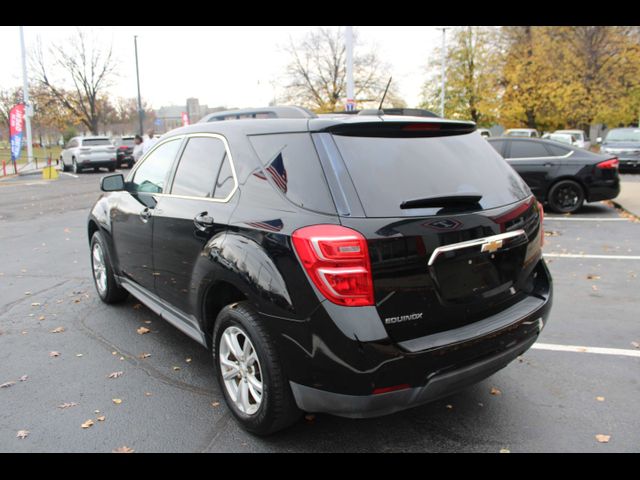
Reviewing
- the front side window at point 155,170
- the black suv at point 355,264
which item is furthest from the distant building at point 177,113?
the black suv at point 355,264

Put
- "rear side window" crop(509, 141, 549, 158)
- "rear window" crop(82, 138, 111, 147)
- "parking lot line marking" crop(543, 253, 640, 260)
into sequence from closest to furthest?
"parking lot line marking" crop(543, 253, 640, 260), "rear side window" crop(509, 141, 549, 158), "rear window" crop(82, 138, 111, 147)

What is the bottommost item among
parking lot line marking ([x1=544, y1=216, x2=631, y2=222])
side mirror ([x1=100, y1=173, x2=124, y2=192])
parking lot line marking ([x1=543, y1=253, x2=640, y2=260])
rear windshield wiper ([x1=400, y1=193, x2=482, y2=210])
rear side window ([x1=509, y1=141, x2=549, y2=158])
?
parking lot line marking ([x1=543, y1=253, x2=640, y2=260])

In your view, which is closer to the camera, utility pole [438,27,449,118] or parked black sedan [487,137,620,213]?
parked black sedan [487,137,620,213]

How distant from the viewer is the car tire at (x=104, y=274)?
5027 millimetres

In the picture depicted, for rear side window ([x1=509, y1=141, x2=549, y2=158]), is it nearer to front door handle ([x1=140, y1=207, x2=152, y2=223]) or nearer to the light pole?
the light pole

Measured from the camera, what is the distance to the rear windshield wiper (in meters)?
2.58

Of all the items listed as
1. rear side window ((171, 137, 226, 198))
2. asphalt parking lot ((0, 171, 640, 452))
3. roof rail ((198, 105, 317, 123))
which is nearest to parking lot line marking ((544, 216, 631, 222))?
asphalt parking lot ((0, 171, 640, 452))

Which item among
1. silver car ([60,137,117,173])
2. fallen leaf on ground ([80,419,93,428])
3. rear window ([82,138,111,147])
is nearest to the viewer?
fallen leaf on ground ([80,419,93,428])

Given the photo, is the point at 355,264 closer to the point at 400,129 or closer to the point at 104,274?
the point at 400,129

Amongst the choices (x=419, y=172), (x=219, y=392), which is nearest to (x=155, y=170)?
(x=219, y=392)

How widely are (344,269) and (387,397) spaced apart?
2.07 ft

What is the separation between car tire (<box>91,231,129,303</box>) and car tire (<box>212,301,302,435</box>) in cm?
235

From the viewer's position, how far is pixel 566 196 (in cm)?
1041

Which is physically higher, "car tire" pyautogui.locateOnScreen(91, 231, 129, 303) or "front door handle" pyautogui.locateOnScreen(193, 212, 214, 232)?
"front door handle" pyautogui.locateOnScreen(193, 212, 214, 232)
